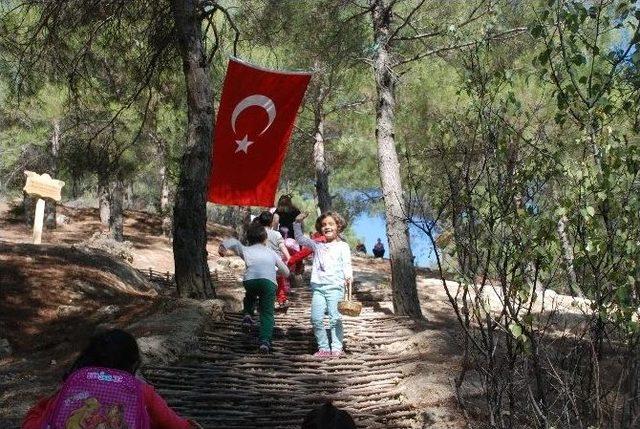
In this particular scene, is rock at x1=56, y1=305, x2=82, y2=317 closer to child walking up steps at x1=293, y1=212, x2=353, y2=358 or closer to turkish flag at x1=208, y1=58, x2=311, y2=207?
turkish flag at x1=208, y1=58, x2=311, y2=207

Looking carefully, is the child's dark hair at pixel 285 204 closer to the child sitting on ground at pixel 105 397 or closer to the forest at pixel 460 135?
the forest at pixel 460 135

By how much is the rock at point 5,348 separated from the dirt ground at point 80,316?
7 cm

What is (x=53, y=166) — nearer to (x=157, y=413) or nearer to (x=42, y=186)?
(x=42, y=186)

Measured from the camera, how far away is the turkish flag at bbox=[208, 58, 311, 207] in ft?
26.8

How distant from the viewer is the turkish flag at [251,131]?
322 inches

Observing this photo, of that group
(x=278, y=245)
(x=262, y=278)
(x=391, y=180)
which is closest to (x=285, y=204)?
(x=278, y=245)

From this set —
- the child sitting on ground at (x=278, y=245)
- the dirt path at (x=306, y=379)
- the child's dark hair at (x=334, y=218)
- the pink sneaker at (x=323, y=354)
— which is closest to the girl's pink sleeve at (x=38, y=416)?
the dirt path at (x=306, y=379)

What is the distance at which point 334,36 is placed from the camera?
10.2 meters

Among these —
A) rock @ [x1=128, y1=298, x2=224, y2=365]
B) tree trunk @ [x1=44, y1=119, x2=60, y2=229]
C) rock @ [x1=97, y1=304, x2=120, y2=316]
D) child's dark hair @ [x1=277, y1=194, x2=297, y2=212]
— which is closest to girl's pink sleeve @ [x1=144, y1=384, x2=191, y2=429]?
rock @ [x1=128, y1=298, x2=224, y2=365]

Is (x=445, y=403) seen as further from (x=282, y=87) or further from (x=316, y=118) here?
(x=316, y=118)

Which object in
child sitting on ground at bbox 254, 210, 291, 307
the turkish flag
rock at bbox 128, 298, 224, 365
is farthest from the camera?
the turkish flag

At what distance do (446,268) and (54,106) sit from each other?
18.4 meters

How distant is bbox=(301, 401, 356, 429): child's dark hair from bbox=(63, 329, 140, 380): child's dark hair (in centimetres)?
100

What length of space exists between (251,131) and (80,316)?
3223mm
